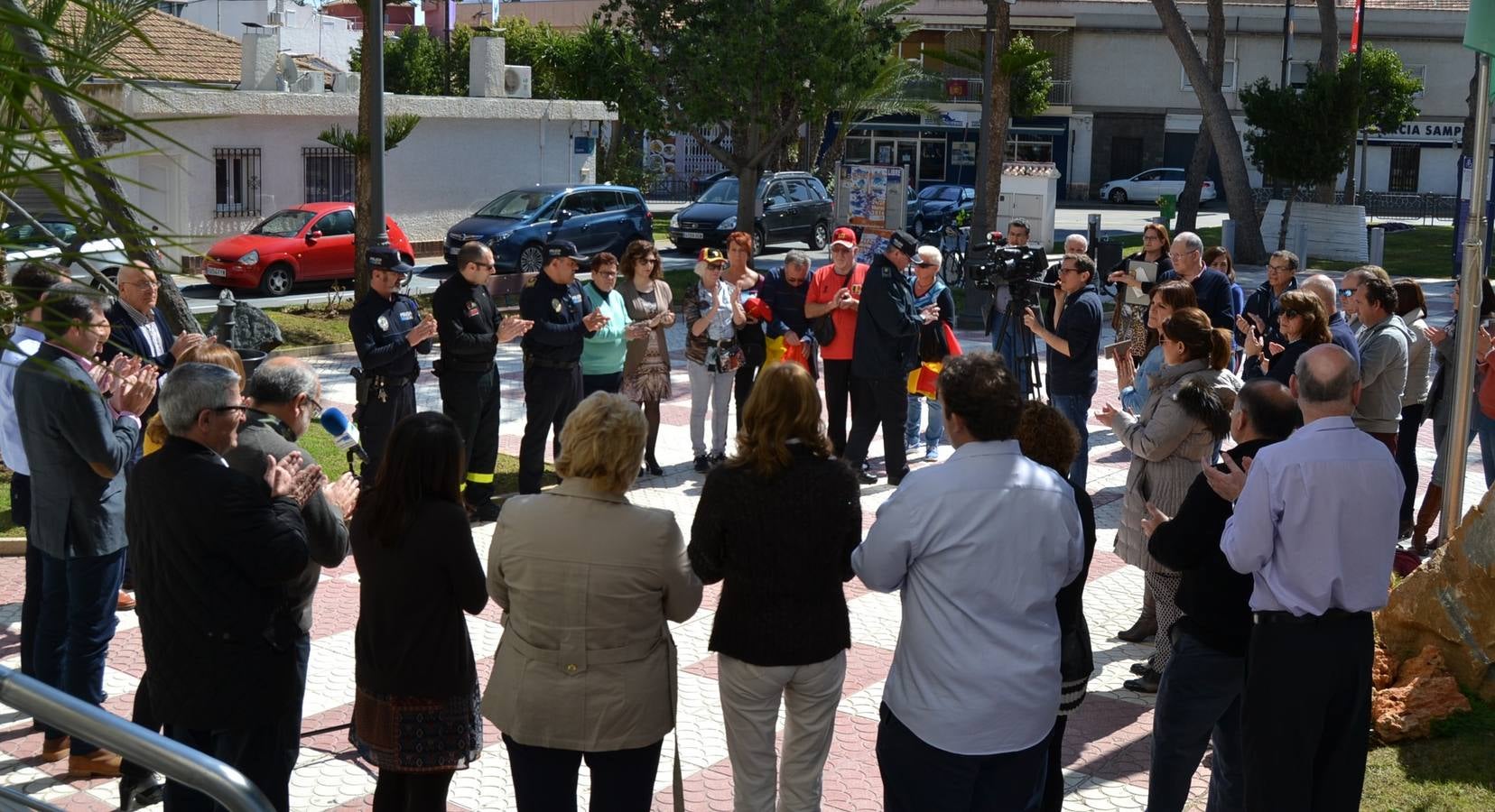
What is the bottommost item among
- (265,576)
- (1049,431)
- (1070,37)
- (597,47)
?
(265,576)

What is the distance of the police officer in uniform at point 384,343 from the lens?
28.1 ft

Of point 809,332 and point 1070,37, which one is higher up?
point 1070,37

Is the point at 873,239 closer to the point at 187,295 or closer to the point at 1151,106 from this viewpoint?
the point at 187,295

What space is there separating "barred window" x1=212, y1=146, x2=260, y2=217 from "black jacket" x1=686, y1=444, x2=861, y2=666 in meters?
24.1

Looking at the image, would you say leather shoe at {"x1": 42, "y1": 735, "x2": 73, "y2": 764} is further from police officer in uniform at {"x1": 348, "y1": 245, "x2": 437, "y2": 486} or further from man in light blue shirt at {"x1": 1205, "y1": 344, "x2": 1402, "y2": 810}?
man in light blue shirt at {"x1": 1205, "y1": 344, "x2": 1402, "y2": 810}

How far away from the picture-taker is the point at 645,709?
13.7ft

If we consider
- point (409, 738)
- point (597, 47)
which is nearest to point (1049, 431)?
point (409, 738)

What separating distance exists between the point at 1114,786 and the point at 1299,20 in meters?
59.0

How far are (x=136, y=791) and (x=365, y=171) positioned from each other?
13127mm

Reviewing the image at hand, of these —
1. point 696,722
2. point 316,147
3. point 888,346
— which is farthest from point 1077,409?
point 316,147

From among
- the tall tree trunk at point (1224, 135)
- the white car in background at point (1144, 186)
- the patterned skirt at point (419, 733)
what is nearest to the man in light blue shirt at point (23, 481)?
the patterned skirt at point (419, 733)

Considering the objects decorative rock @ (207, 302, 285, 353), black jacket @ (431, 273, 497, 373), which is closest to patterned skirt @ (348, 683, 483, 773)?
black jacket @ (431, 273, 497, 373)

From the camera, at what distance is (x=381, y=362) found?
338 inches

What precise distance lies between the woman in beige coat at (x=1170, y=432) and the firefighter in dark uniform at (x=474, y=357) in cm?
396
